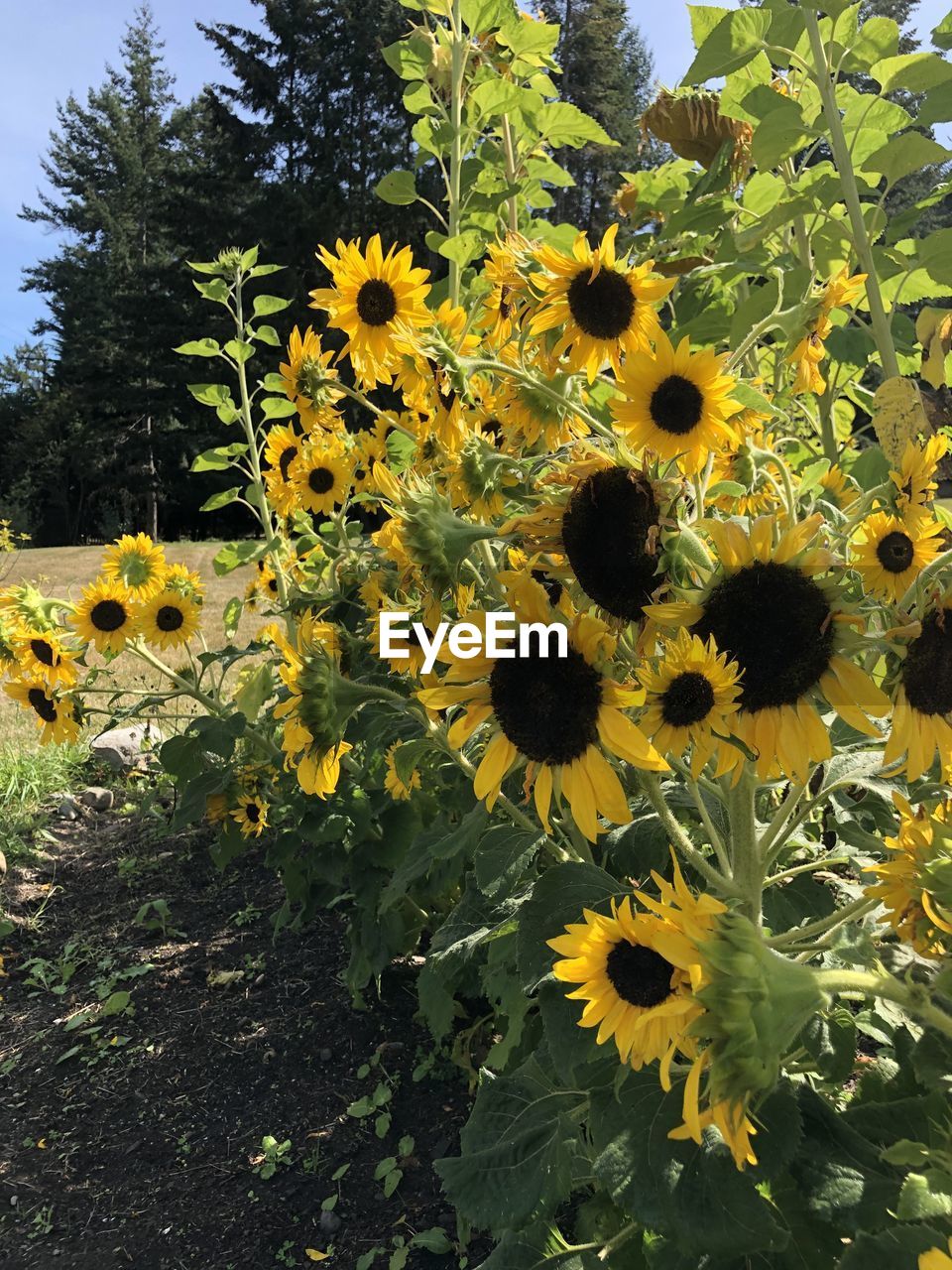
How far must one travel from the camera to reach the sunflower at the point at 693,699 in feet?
2.39

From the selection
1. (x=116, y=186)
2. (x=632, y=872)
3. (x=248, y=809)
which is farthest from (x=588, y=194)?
(x=632, y=872)

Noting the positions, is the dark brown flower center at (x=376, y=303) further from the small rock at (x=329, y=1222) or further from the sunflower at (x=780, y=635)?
the small rock at (x=329, y=1222)

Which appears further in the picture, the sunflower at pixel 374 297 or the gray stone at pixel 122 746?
the gray stone at pixel 122 746

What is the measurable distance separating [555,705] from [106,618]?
2.14 metres

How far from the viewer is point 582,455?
2.78 feet

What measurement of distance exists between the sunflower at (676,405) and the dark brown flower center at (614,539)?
0.10m

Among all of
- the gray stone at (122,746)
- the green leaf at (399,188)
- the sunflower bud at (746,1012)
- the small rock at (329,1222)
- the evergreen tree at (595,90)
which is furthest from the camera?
the evergreen tree at (595,90)

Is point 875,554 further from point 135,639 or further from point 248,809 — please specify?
point 248,809

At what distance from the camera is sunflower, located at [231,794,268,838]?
2.97 meters

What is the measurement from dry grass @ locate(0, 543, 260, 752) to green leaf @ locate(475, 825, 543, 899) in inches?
58.4

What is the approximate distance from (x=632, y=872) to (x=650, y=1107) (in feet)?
1.16

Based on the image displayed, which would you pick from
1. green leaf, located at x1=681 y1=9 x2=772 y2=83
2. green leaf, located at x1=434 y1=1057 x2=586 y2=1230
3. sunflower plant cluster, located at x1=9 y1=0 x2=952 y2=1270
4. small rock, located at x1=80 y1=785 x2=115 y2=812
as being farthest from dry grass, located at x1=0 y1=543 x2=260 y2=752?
green leaf, located at x1=681 y1=9 x2=772 y2=83

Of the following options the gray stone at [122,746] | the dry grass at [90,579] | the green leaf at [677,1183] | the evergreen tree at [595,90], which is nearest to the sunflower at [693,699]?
the green leaf at [677,1183]

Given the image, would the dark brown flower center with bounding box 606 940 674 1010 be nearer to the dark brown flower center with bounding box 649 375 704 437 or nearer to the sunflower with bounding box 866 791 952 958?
the sunflower with bounding box 866 791 952 958
